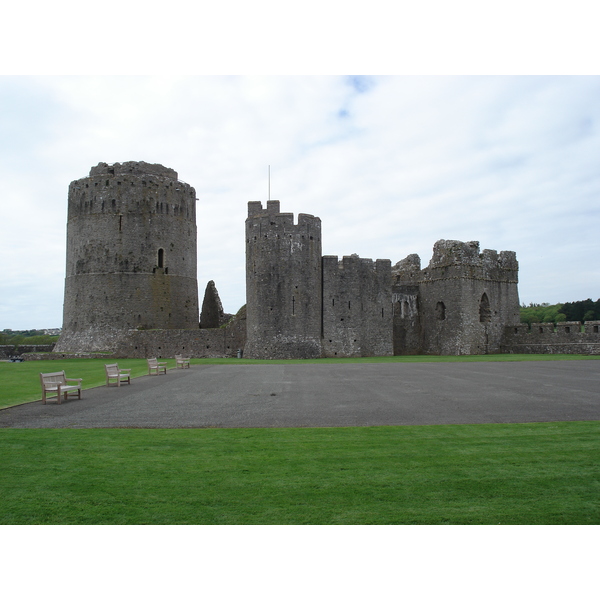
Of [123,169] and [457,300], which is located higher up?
[123,169]

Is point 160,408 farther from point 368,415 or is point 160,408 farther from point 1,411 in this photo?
point 368,415

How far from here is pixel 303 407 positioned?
1202 centimetres

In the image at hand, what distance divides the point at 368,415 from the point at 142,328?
33.7 m

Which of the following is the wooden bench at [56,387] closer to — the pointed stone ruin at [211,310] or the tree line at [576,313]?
the pointed stone ruin at [211,310]

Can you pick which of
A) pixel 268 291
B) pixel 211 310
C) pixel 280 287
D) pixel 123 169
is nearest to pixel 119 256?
pixel 123 169

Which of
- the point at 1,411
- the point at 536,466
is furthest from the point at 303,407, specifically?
the point at 1,411

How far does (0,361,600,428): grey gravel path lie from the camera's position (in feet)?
34.1

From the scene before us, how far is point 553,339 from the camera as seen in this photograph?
36.5 m

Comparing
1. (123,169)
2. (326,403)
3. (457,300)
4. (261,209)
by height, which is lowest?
(326,403)

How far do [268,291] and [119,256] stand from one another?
44.1 feet

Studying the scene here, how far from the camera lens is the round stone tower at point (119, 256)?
41531mm

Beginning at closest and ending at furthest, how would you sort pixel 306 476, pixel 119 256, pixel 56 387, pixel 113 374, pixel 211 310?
pixel 306 476
pixel 56 387
pixel 113 374
pixel 119 256
pixel 211 310

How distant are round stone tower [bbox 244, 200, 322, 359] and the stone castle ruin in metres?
0.07

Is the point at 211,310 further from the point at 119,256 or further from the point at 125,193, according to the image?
the point at 125,193
